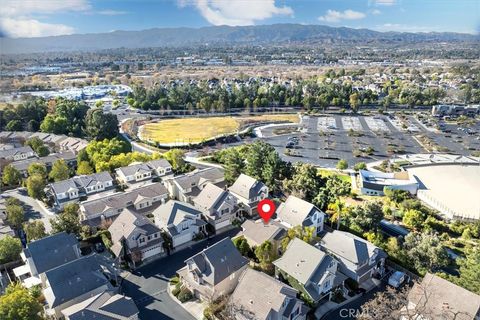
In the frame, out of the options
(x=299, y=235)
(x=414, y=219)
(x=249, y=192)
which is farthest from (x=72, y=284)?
(x=414, y=219)

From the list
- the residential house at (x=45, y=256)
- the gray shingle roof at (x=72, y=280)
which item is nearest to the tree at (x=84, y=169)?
the residential house at (x=45, y=256)

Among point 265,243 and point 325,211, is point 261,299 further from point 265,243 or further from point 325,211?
point 325,211

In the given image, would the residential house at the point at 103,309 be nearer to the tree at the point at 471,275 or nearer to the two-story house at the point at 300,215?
the two-story house at the point at 300,215

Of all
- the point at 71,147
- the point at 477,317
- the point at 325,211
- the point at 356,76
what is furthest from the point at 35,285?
the point at 356,76

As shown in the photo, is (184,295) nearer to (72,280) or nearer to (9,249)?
(72,280)

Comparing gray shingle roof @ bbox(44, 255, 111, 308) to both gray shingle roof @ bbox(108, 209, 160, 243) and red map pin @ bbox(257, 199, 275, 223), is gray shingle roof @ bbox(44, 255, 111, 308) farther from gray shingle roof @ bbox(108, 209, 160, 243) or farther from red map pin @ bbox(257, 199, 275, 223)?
red map pin @ bbox(257, 199, 275, 223)

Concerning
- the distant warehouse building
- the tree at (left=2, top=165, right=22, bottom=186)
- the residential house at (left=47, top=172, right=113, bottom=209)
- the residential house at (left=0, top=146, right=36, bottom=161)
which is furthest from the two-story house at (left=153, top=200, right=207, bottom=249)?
the residential house at (left=0, top=146, right=36, bottom=161)
